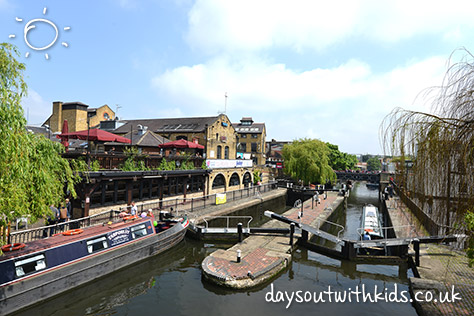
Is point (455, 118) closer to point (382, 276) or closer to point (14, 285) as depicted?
point (382, 276)

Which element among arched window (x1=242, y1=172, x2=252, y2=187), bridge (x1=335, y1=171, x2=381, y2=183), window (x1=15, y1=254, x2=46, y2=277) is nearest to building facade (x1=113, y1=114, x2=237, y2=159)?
arched window (x1=242, y1=172, x2=252, y2=187)

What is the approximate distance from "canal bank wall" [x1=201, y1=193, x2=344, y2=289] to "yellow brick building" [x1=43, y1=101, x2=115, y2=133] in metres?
31.9

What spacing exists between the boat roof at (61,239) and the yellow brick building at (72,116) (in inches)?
1122

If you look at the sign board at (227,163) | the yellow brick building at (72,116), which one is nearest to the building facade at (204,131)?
the sign board at (227,163)

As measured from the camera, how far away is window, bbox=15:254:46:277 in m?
8.80

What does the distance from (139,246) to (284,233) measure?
8683mm

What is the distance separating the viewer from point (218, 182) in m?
31.4

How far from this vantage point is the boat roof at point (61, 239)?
9055 millimetres

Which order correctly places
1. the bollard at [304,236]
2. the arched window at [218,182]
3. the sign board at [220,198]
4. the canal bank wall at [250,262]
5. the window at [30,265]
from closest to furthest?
1. the window at [30,265]
2. the canal bank wall at [250,262]
3. the bollard at [304,236]
4. the sign board at [220,198]
5. the arched window at [218,182]

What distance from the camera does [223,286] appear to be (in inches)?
416

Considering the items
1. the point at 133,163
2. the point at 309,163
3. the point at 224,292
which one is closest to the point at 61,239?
the point at 224,292

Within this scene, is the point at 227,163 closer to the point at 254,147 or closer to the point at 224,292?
the point at 224,292

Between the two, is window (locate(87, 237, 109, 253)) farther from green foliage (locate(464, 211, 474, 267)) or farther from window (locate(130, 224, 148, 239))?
green foliage (locate(464, 211, 474, 267))

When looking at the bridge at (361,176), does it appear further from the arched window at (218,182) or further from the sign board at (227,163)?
the arched window at (218,182)
